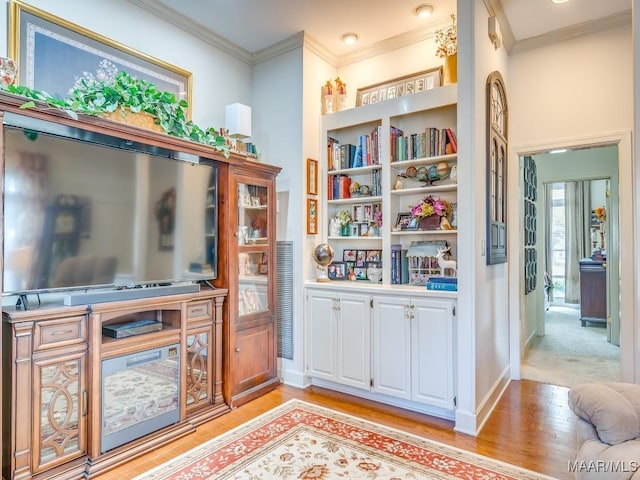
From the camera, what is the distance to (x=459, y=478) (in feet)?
6.88

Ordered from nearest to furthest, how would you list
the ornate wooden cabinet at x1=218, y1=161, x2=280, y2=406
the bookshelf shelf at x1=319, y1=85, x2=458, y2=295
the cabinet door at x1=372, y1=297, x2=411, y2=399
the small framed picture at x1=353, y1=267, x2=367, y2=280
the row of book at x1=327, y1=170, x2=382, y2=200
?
the cabinet door at x1=372, y1=297, x2=411, y2=399 → the ornate wooden cabinet at x1=218, y1=161, x2=280, y2=406 → the bookshelf shelf at x1=319, y1=85, x2=458, y2=295 → the small framed picture at x1=353, y1=267, x2=367, y2=280 → the row of book at x1=327, y1=170, x2=382, y2=200

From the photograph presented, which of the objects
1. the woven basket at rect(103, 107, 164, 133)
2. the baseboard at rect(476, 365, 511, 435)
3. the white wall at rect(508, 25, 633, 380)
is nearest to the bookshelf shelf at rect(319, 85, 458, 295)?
the white wall at rect(508, 25, 633, 380)

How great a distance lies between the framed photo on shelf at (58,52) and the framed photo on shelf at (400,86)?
2.02 m

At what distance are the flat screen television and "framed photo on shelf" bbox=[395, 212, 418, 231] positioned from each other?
1615 millimetres

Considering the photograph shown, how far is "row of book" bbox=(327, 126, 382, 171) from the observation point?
3.48 meters

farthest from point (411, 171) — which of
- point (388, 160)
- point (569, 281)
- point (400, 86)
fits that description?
point (569, 281)

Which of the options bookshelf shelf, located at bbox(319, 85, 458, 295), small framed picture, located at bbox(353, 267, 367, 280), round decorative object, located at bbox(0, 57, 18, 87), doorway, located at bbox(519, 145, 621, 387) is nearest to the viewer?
round decorative object, located at bbox(0, 57, 18, 87)

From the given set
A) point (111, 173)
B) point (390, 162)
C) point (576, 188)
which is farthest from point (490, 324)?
point (576, 188)

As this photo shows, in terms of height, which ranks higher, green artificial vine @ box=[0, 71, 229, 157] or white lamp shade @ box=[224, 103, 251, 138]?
white lamp shade @ box=[224, 103, 251, 138]

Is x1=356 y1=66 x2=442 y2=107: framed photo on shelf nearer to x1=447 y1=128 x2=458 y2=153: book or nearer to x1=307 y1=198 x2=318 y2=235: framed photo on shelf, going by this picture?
x1=447 y1=128 x2=458 y2=153: book

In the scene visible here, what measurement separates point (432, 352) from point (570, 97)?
258 centimetres

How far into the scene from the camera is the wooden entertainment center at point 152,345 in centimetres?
193

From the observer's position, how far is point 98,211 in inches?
91.5

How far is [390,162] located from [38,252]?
260cm
